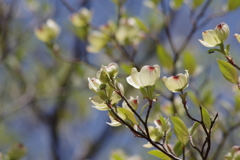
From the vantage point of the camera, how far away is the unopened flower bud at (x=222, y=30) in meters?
0.41

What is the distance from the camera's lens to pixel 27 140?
98.4 inches

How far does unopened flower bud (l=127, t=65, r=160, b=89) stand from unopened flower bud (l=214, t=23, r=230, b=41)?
10cm

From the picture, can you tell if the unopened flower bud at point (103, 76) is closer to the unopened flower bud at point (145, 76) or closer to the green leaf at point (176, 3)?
the unopened flower bud at point (145, 76)

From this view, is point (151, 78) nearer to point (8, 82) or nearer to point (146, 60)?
point (146, 60)

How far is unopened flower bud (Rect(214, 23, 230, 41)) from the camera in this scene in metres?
0.41

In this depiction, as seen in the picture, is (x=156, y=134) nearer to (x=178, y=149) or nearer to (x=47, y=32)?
(x=178, y=149)

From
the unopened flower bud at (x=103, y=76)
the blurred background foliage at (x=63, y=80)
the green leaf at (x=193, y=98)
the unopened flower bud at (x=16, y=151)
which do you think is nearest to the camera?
the unopened flower bud at (x=103, y=76)

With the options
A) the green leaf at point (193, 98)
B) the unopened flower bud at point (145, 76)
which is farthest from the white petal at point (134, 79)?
the green leaf at point (193, 98)

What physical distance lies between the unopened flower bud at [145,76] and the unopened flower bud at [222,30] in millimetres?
96

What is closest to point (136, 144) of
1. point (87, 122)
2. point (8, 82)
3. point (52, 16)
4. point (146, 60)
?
point (87, 122)

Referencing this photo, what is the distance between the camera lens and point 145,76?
39 cm

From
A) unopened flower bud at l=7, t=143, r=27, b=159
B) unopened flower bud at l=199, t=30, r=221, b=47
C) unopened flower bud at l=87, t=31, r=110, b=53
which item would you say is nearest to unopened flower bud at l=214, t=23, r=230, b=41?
unopened flower bud at l=199, t=30, r=221, b=47

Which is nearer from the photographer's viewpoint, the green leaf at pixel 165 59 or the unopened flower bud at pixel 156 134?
the unopened flower bud at pixel 156 134

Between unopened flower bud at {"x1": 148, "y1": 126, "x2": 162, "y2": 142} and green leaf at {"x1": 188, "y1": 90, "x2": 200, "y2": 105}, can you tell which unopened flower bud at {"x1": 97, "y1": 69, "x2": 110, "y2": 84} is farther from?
green leaf at {"x1": 188, "y1": 90, "x2": 200, "y2": 105}
